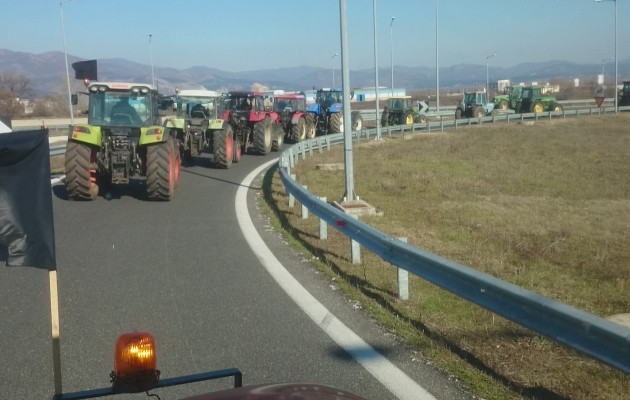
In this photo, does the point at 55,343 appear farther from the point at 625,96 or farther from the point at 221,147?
the point at 625,96

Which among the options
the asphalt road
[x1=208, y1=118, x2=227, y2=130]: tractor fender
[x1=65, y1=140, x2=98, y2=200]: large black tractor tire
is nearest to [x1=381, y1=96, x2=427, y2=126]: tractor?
[x1=208, y1=118, x2=227, y2=130]: tractor fender

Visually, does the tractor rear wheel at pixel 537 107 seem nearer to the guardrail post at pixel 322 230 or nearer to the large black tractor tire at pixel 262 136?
the large black tractor tire at pixel 262 136

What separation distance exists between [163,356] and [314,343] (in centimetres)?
118

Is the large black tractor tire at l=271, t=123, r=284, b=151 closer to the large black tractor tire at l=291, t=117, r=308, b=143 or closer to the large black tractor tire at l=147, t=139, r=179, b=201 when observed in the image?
the large black tractor tire at l=291, t=117, r=308, b=143

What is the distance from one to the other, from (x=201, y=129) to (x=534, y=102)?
1482 inches

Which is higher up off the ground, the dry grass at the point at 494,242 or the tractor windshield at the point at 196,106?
the tractor windshield at the point at 196,106

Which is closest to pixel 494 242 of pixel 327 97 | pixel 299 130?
pixel 299 130

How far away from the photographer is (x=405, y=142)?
34656mm

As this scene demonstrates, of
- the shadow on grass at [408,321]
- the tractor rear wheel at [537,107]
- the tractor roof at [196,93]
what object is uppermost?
the tractor roof at [196,93]

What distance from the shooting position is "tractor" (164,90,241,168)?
839 inches

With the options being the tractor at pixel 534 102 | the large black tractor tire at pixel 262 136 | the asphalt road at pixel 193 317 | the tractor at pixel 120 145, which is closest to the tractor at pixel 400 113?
the tractor at pixel 534 102

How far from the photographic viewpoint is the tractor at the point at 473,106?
52.1m

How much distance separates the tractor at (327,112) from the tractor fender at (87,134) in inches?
846

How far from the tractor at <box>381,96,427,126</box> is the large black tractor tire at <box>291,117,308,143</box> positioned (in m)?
13.8
